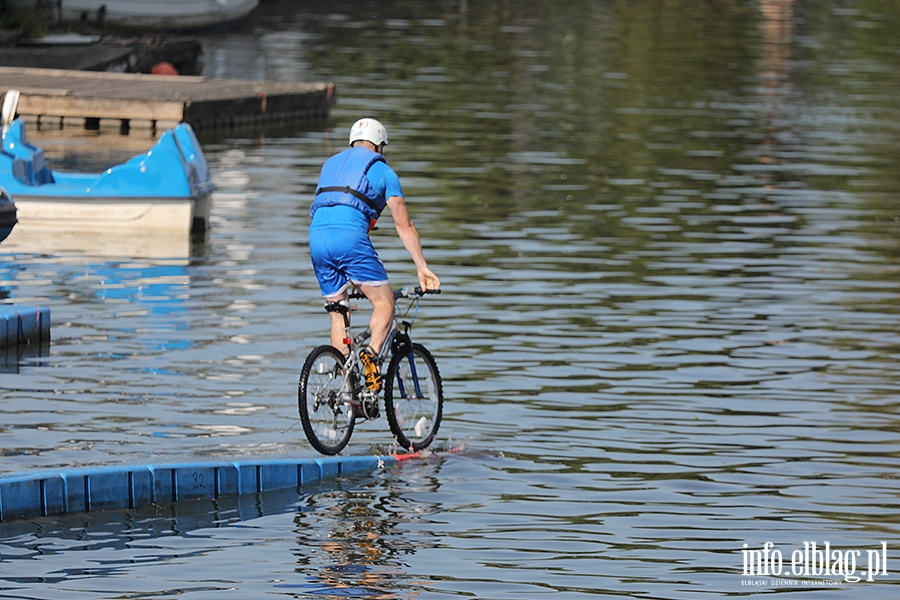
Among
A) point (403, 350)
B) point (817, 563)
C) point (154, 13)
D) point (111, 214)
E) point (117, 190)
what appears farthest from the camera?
point (154, 13)

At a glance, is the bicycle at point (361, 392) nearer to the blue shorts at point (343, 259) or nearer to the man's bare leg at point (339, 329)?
the man's bare leg at point (339, 329)

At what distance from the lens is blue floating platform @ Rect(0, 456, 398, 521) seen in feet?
28.7

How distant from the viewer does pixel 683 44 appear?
54.1m

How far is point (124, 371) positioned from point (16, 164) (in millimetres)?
6952

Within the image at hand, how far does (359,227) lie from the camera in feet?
34.0

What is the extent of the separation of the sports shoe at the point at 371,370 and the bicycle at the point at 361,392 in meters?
0.03

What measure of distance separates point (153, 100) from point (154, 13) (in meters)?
24.3

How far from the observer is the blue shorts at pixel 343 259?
1034cm

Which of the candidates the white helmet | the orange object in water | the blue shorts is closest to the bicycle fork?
the blue shorts

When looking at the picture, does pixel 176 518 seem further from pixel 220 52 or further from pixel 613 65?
pixel 220 52

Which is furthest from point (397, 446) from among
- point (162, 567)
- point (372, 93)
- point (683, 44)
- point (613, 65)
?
point (683, 44)

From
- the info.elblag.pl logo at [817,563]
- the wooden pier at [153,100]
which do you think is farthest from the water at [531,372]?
the wooden pier at [153,100]

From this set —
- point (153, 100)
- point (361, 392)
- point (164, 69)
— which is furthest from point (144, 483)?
point (164, 69)

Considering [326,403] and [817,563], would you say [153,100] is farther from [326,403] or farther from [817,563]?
[817,563]
